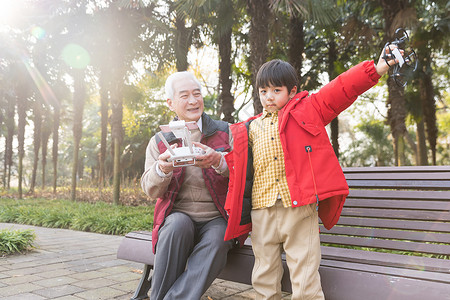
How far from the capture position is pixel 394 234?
7.99 feet

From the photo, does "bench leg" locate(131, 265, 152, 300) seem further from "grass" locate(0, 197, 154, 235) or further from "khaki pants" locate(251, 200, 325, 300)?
"grass" locate(0, 197, 154, 235)

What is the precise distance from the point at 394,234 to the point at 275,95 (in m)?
1.16

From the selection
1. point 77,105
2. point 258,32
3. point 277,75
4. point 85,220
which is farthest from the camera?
point 77,105

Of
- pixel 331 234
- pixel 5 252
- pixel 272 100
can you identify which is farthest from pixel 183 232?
pixel 5 252

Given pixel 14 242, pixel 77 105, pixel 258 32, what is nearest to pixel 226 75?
pixel 258 32

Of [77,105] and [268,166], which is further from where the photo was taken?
[77,105]

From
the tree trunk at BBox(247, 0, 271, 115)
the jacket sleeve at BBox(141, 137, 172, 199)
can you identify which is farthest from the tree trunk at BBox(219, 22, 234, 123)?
the jacket sleeve at BBox(141, 137, 172, 199)

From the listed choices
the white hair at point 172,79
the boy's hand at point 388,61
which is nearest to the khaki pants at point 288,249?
the boy's hand at point 388,61

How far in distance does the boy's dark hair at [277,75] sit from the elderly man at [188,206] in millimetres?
478

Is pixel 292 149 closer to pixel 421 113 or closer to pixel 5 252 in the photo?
pixel 5 252

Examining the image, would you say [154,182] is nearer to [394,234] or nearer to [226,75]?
[394,234]

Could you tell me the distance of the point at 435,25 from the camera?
440 inches

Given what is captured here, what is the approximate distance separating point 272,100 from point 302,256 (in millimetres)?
832

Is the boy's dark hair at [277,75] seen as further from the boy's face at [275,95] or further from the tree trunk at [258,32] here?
the tree trunk at [258,32]
